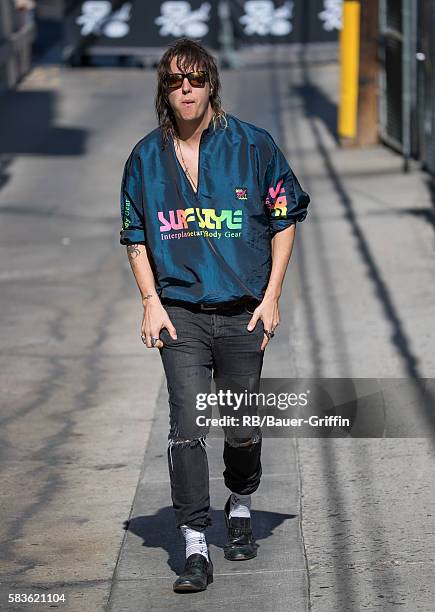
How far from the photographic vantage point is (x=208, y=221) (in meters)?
4.97

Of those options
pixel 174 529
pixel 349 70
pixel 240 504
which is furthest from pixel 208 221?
pixel 349 70

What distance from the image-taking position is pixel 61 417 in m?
7.77

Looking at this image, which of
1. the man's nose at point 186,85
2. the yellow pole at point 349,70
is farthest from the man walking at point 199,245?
the yellow pole at point 349,70

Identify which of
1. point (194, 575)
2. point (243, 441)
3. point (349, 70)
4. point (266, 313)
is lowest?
point (349, 70)

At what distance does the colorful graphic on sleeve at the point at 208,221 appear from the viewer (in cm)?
497

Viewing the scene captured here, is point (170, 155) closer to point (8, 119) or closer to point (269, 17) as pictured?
point (8, 119)

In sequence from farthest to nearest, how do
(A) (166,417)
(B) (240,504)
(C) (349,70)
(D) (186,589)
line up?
(C) (349,70) < (A) (166,417) < (B) (240,504) < (D) (186,589)

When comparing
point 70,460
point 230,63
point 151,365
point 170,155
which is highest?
point 170,155

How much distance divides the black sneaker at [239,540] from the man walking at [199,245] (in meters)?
0.25

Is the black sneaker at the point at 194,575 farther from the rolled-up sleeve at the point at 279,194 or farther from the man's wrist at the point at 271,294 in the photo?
the rolled-up sleeve at the point at 279,194

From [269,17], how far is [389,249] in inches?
612

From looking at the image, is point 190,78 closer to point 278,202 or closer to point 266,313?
point 278,202

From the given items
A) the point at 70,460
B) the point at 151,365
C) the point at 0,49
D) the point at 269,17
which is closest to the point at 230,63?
the point at 269,17

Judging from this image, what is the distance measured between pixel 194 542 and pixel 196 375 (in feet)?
2.08
